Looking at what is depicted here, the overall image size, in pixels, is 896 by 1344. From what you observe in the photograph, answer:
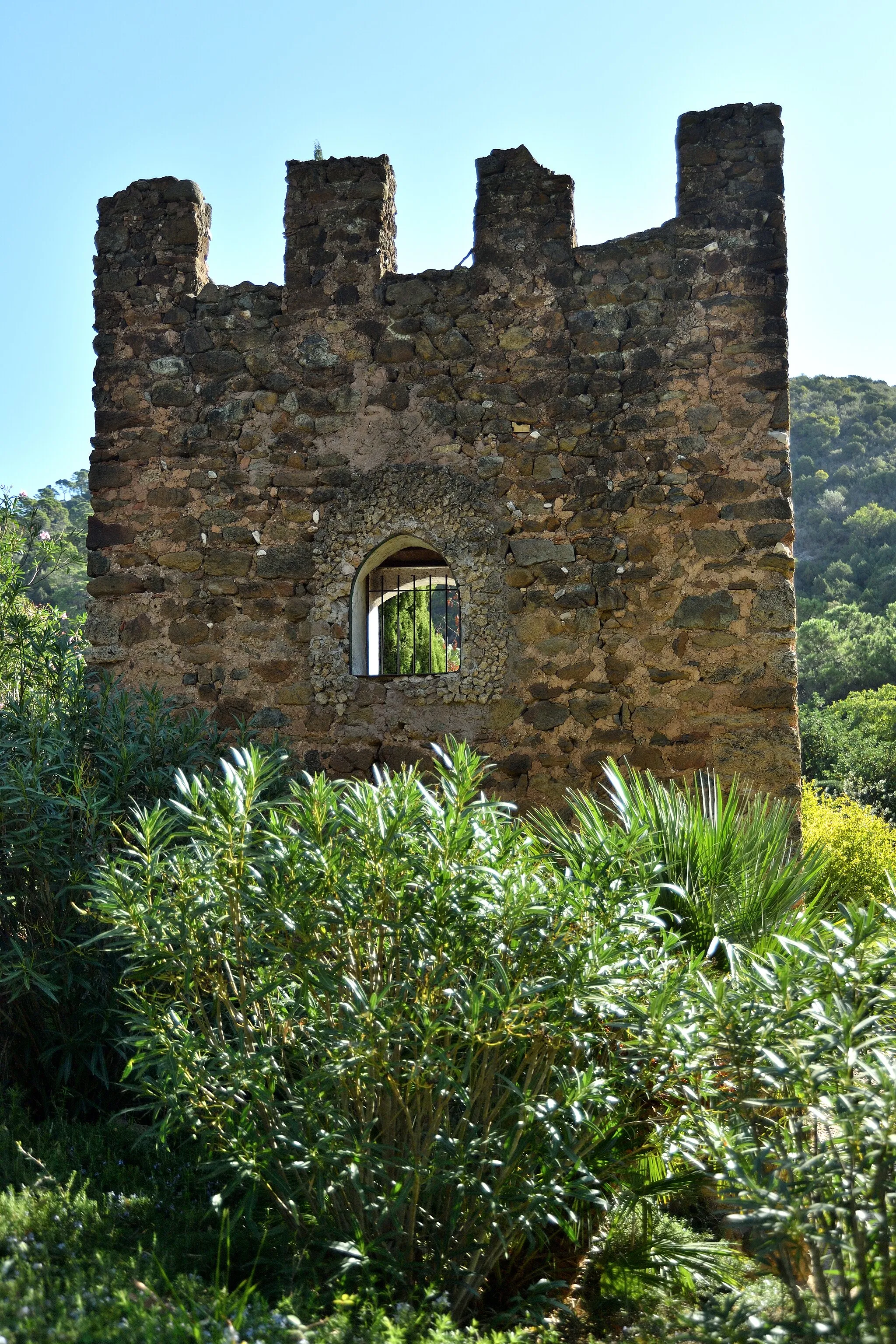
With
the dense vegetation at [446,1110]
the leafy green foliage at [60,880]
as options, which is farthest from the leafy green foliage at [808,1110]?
the leafy green foliage at [60,880]

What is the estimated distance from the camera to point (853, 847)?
7.04 meters

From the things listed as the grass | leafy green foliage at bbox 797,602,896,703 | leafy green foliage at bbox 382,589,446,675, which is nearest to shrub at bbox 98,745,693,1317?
the grass

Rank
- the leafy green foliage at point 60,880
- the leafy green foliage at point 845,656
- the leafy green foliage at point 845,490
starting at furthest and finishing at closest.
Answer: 1. the leafy green foliage at point 845,490
2. the leafy green foliage at point 845,656
3. the leafy green foliage at point 60,880

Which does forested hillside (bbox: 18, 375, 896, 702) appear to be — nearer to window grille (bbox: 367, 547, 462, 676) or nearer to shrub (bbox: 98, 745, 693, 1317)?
window grille (bbox: 367, 547, 462, 676)

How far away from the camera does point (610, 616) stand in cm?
601

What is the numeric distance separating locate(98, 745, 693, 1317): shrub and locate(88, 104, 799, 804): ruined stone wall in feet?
9.44

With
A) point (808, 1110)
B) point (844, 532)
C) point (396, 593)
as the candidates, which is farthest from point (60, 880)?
point (844, 532)

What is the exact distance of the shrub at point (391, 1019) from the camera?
9.40ft

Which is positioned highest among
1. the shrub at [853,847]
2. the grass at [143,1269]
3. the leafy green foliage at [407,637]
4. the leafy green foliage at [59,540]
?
the leafy green foliage at [59,540]

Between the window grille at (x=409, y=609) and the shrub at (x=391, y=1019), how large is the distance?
2148 mm

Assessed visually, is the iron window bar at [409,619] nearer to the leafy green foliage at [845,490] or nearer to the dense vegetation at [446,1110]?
the dense vegetation at [446,1110]

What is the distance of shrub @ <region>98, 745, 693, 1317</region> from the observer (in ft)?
9.40

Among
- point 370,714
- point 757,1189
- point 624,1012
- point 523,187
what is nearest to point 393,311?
point 523,187

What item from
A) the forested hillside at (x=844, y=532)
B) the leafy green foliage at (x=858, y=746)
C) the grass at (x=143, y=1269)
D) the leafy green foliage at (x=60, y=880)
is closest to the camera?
the grass at (x=143, y=1269)
